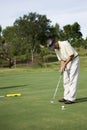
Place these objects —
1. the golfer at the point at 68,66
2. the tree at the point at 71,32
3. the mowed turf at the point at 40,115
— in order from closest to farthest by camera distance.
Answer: the mowed turf at the point at 40,115
the golfer at the point at 68,66
the tree at the point at 71,32

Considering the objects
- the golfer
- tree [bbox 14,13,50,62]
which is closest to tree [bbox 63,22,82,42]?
tree [bbox 14,13,50,62]

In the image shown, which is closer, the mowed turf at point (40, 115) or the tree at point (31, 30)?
the mowed turf at point (40, 115)

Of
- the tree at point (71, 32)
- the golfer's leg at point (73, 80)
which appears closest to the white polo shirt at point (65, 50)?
the golfer's leg at point (73, 80)

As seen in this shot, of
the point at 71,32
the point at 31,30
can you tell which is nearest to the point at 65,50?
the point at 31,30

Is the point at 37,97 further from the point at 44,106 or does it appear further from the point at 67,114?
the point at 67,114

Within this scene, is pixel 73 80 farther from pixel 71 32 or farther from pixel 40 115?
pixel 71 32

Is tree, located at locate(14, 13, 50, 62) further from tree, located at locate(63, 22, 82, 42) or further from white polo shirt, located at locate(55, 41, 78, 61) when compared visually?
white polo shirt, located at locate(55, 41, 78, 61)

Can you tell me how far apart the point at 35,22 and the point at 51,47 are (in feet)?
240

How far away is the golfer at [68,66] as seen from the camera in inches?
426

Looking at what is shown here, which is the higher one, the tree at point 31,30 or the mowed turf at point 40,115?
the tree at point 31,30

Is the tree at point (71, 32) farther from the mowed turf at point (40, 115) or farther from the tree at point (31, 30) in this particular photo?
the mowed turf at point (40, 115)

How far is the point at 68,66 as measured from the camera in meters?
11.0

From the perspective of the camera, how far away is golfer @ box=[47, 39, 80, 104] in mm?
10812

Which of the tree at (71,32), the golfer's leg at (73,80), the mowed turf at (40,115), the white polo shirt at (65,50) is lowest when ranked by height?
the mowed turf at (40,115)
